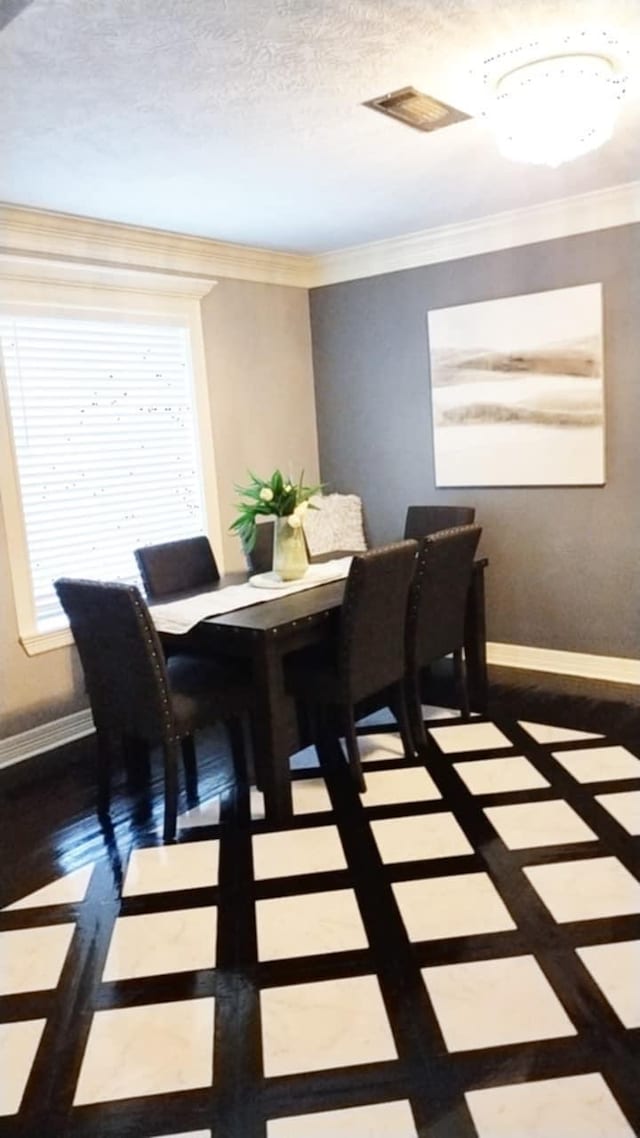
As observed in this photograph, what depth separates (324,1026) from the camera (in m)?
1.95

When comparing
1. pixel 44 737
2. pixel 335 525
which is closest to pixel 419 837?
pixel 44 737

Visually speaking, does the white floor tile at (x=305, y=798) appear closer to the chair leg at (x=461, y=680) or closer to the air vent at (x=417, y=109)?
the chair leg at (x=461, y=680)

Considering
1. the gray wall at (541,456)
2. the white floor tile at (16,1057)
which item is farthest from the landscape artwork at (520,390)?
the white floor tile at (16,1057)

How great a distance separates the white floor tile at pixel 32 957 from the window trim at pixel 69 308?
1.57m

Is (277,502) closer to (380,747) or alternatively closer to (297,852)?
(380,747)

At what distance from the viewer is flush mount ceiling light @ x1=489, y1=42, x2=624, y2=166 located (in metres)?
2.34

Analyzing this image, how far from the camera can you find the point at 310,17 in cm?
200

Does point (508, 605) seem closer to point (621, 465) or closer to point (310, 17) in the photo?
point (621, 465)

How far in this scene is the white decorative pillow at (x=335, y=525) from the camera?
4918 millimetres

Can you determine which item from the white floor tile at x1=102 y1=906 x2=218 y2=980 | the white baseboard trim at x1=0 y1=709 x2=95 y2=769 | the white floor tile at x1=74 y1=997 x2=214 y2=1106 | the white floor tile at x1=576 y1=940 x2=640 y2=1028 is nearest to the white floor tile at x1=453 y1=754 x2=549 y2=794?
the white floor tile at x1=576 y1=940 x2=640 y2=1028

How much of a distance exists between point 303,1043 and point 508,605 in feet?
10.1

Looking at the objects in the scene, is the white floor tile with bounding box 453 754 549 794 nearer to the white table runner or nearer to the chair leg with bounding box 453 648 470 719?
the chair leg with bounding box 453 648 470 719

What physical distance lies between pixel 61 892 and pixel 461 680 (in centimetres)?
195

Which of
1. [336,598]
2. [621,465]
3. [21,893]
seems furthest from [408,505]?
[21,893]
